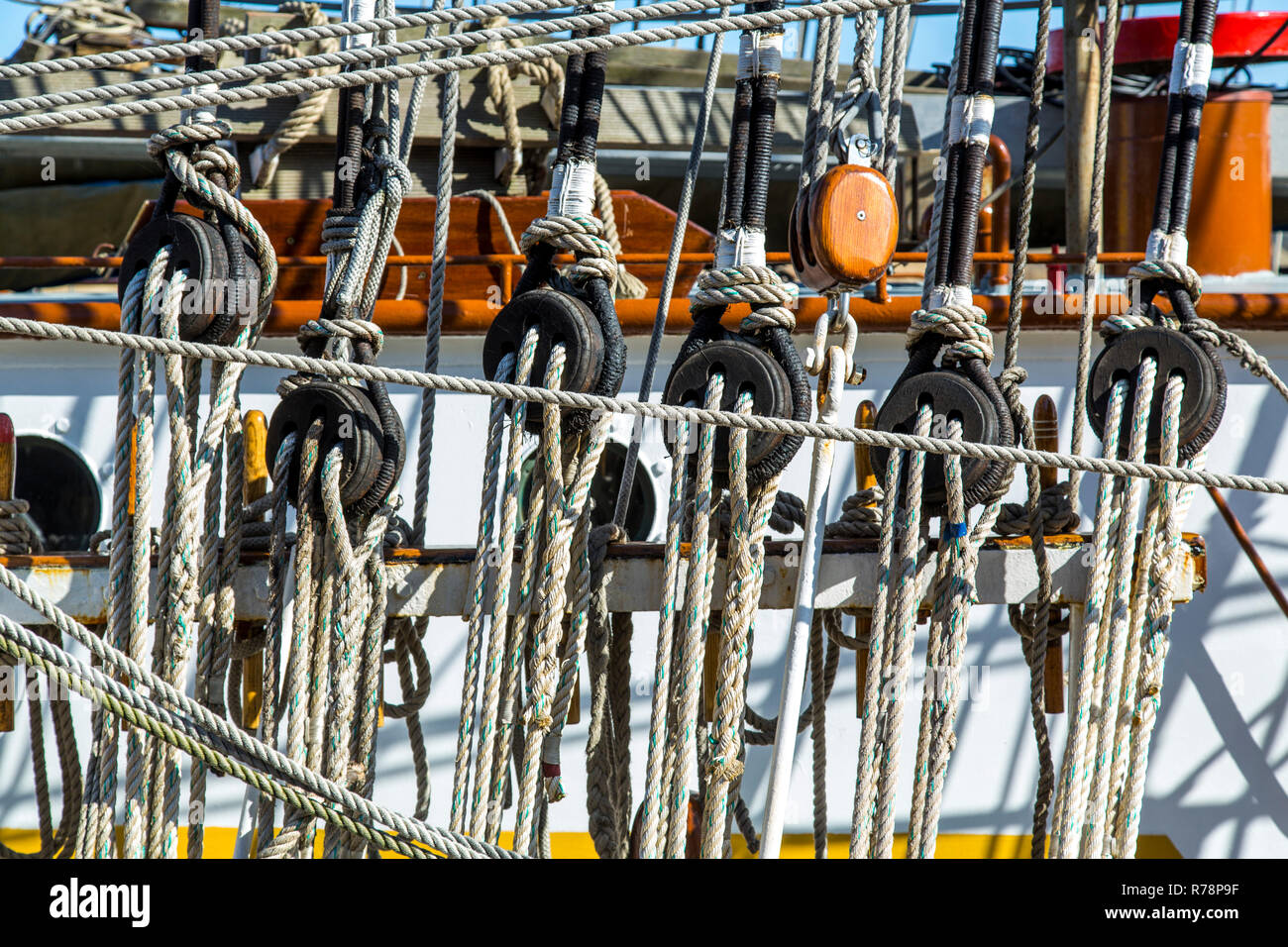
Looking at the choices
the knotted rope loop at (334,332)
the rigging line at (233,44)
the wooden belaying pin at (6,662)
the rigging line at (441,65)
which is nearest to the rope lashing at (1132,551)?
the rigging line at (441,65)

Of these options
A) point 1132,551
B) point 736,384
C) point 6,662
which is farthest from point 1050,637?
point 6,662

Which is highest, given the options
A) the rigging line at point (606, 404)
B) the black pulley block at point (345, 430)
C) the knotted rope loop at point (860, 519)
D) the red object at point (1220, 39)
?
the red object at point (1220, 39)

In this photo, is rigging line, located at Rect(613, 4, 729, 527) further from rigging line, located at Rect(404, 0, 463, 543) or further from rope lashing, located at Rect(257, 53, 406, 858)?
rope lashing, located at Rect(257, 53, 406, 858)

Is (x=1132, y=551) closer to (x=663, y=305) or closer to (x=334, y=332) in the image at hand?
(x=663, y=305)

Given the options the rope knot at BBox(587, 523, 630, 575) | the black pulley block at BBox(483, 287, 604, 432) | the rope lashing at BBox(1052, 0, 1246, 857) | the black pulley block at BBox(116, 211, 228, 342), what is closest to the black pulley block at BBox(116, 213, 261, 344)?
the black pulley block at BBox(116, 211, 228, 342)

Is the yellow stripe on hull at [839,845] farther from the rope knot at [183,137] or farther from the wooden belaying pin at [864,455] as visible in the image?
the rope knot at [183,137]

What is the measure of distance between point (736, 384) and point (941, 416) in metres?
0.38

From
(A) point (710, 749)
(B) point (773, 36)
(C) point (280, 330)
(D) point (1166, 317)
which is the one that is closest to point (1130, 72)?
(D) point (1166, 317)

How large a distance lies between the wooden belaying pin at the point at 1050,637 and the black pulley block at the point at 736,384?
0.77 m

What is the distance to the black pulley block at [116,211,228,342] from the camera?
1911 mm

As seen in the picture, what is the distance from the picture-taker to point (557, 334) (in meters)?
1.96

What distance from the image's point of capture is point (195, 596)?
6.50ft

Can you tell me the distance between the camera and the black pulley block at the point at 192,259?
1.91 metres
